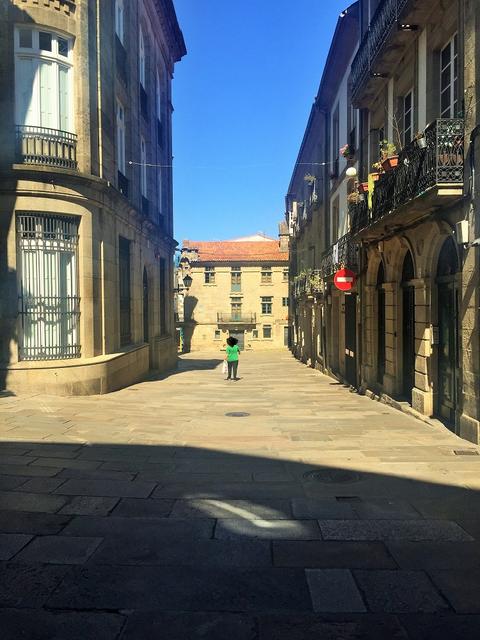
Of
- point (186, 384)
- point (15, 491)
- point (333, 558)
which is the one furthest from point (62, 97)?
point (333, 558)

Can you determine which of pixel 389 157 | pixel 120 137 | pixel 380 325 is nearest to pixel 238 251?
pixel 120 137

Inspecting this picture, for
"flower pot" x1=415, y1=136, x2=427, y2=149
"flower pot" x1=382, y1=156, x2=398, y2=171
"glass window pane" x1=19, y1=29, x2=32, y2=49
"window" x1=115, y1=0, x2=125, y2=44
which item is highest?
"window" x1=115, y1=0, x2=125, y2=44

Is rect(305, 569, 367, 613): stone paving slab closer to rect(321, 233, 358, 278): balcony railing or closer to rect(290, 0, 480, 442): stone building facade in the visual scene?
rect(290, 0, 480, 442): stone building facade

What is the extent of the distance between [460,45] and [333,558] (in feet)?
26.6

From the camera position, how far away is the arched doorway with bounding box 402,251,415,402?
11.5 m

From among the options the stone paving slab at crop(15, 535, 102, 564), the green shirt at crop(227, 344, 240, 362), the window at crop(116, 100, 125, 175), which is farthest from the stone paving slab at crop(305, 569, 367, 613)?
the window at crop(116, 100, 125, 175)

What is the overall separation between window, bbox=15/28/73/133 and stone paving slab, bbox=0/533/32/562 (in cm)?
1062

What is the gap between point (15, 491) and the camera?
5520mm

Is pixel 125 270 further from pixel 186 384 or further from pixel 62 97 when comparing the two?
pixel 62 97

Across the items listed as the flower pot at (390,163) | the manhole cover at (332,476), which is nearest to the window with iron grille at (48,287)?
the flower pot at (390,163)

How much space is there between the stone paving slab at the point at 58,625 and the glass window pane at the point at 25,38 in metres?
12.9

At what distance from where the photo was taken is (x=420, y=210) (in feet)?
30.4

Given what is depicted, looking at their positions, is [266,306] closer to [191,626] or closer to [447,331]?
[447,331]

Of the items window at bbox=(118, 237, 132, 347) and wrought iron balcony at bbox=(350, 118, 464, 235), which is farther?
window at bbox=(118, 237, 132, 347)
